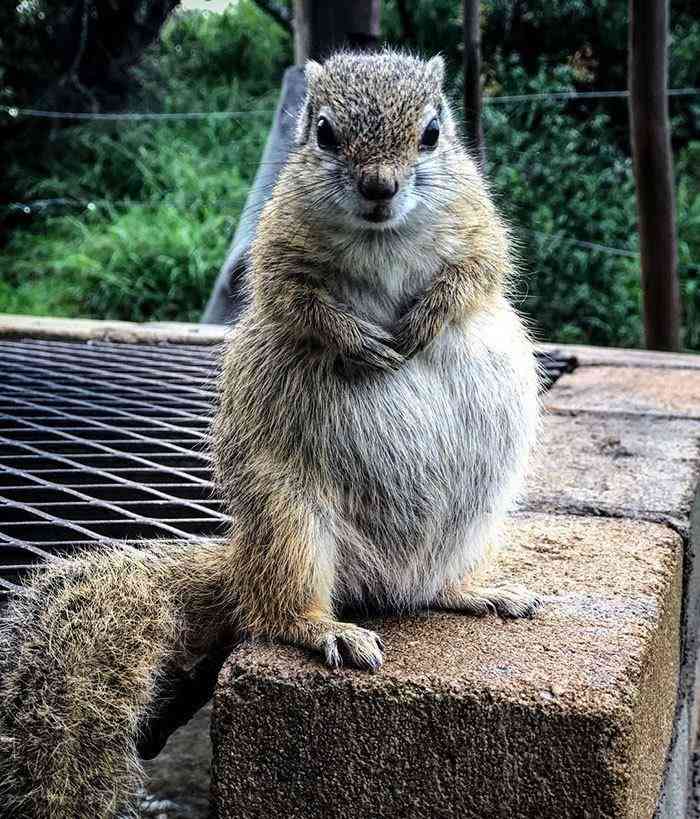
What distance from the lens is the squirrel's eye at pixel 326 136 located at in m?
2.05

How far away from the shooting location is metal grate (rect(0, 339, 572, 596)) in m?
2.72

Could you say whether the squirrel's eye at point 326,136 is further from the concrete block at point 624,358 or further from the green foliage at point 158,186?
the green foliage at point 158,186

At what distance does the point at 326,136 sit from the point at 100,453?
153 centimetres

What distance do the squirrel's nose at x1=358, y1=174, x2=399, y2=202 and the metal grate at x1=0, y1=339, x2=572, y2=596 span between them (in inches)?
37.8

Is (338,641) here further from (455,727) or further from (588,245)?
(588,245)

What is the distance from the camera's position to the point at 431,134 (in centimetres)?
211

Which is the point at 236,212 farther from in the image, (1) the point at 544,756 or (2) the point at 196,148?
(1) the point at 544,756

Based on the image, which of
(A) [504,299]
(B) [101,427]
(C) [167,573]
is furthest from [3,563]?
(A) [504,299]

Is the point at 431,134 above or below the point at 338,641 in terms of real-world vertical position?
above

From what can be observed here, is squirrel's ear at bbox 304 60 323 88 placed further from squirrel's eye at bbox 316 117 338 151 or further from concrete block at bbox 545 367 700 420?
concrete block at bbox 545 367 700 420

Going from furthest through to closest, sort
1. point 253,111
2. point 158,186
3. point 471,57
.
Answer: point 158,186, point 253,111, point 471,57

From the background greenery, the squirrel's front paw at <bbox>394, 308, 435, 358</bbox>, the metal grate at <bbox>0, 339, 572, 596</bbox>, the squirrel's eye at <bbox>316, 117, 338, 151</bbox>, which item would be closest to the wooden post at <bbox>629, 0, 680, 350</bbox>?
the metal grate at <bbox>0, 339, 572, 596</bbox>

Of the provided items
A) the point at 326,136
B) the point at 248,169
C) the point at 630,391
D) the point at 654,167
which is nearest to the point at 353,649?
the point at 326,136

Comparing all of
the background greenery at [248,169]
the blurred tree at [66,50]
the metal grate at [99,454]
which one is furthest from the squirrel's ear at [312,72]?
the blurred tree at [66,50]
